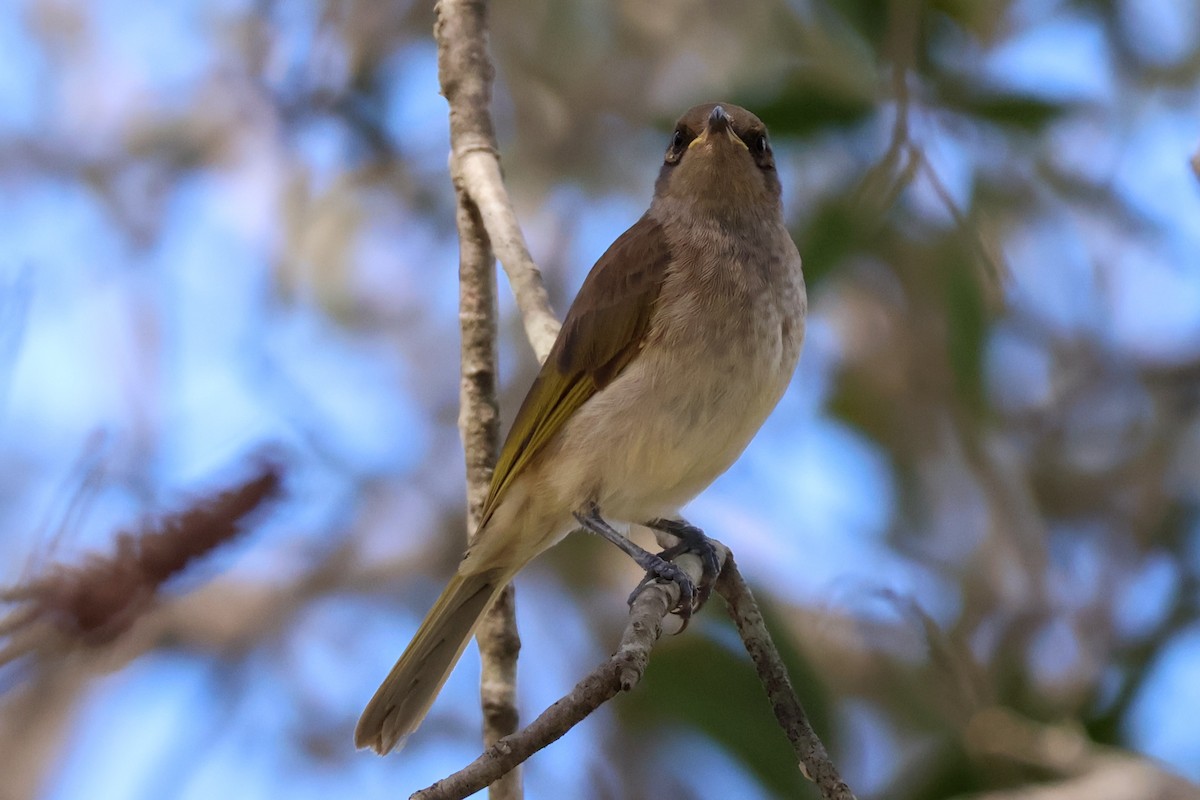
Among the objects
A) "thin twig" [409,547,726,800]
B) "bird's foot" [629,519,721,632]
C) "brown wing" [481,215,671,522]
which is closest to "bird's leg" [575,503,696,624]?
"bird's foot" [629,519,721,632]

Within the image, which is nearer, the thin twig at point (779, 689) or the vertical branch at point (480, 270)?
the thin twig at point (779, 689)

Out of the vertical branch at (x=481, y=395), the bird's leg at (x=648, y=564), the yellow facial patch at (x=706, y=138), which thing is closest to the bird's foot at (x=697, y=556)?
the bird's leg at (x=648, y=564)

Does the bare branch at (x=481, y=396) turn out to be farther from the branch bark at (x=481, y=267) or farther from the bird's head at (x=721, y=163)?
the bird's head at (x=721, y=163)

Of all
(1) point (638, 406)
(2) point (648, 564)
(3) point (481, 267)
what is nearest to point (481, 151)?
(3) point (481, 267)

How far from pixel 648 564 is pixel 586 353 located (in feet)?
1.80

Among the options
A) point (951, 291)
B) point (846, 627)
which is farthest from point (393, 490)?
point (951, 291)

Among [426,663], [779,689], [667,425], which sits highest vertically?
[667,425]

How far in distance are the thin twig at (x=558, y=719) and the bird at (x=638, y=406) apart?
88 centimetres

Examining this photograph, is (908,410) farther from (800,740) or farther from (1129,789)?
(800,740)

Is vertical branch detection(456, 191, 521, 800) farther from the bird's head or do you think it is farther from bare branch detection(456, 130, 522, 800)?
the bird's head

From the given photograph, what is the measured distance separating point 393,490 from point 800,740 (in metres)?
4.05

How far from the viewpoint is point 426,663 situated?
3.28 meters

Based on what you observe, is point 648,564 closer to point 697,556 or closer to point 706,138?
point 697,556

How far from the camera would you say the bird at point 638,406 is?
309 centimetres
